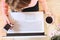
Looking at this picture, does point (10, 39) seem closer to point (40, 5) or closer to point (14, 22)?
point (14, 22)

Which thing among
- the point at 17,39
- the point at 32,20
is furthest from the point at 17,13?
the point at 17,39

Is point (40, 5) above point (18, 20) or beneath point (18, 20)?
above

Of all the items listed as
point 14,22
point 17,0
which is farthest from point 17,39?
point 17,0

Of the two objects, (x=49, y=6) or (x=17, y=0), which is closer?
(x=17, y=0)

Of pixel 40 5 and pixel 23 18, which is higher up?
pixel 40 5

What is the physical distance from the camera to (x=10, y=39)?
6.68 feet

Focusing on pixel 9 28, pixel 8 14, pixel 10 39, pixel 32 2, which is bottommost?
pixel 10 39

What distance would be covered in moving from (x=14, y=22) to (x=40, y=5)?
41cm

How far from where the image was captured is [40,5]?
2074mm

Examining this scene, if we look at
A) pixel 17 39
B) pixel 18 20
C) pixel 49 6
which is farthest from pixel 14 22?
pixel 49 6

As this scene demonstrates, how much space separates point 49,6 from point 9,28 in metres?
0.61

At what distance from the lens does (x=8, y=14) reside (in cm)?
201

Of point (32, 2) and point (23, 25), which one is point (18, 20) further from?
point (32, 2)

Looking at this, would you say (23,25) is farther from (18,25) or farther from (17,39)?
(17,39)
